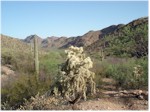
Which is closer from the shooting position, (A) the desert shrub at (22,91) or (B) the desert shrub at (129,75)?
(A) the desert shrub at (22,91)

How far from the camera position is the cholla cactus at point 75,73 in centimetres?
928

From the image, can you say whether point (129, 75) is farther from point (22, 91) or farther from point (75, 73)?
point (75, 73)

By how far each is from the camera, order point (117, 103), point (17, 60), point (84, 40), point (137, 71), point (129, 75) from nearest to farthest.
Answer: point (117, 103) → point (137, 71) → point (129, 75) → point (17, 60) → point (84, 40)

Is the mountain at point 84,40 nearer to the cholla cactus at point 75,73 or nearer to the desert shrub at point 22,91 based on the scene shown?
the desert shrub at point 22,91

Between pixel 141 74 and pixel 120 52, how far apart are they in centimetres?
524

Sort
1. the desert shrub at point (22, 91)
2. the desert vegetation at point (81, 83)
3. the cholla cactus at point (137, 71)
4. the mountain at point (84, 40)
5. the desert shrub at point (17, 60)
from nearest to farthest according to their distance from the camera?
the desert vegetation at point (81, 83)
the desert shrub at point (22, 91)
the cholla cactus at point (137, 71)
the desert shrub at point (17, 60)
the mountain at point (84, 40)

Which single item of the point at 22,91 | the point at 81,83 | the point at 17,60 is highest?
the point at 17,60

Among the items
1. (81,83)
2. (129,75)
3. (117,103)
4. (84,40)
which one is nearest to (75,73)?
(81,83)

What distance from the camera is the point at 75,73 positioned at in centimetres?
948

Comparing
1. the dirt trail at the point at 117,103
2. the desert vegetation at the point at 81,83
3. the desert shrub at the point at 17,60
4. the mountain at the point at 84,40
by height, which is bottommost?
the dirt trail at the point at 117,103

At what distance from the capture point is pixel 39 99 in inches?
377

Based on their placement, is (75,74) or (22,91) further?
(22,91)

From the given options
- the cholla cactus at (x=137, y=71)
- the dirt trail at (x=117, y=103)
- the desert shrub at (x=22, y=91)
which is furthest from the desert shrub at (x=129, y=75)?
the desert shrub at (x=22, y=91)

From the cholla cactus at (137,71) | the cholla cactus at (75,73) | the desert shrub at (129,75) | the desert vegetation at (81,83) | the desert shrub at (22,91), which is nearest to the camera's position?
the cholla cactus at (75,73)
